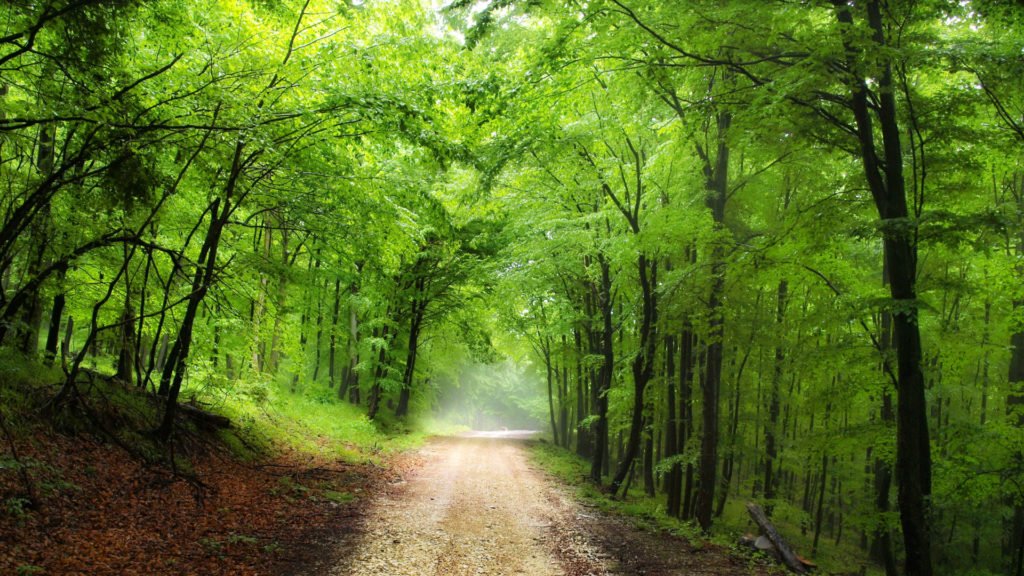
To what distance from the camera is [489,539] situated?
7746mm

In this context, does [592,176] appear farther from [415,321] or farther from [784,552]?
[415,321]

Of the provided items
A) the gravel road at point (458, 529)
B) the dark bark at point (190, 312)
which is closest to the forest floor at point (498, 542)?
the gravel road at point (458, 529)

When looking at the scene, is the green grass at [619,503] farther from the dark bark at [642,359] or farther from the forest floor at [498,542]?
the dark bark at [642,359]

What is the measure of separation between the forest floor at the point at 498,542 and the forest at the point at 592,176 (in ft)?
8.47

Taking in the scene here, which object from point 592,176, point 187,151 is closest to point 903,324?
point 592,176

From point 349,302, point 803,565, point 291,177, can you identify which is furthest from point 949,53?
point 349,302

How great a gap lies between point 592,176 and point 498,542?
8649 millimetres

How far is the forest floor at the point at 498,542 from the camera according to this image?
6.46 meters

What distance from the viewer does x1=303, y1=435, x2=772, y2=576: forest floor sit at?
6457mm

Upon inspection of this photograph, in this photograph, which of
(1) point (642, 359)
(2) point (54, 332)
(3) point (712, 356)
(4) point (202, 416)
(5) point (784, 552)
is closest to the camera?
(5) point (784, 552)

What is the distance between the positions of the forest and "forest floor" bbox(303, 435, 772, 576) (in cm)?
258

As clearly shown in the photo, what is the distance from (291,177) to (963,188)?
1056 centimetres

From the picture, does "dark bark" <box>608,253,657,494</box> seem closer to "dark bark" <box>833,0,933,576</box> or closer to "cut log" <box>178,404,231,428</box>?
"dark bark" <box>833,0,933,576</box>

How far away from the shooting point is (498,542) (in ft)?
25.1
